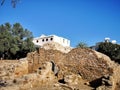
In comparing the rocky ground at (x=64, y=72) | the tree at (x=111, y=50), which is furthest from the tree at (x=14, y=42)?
the rocky ground at (x=64, y=72)

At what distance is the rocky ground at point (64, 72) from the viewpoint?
55.7 ft

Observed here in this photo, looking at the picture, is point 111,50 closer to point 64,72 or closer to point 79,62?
point 79,62

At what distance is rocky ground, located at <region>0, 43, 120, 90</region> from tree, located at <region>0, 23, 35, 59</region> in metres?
20.0

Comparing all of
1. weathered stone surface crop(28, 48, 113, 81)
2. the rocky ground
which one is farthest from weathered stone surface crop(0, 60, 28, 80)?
weathered stone surface crop(28, 48, 113, 81)

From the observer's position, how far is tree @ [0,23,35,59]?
41156 millimetres

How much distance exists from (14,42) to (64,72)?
2367cm

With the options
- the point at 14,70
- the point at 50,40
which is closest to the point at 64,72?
the point at 14,70

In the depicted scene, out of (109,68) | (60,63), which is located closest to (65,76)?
(60,63)

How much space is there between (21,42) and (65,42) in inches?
874

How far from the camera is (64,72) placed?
2005cm

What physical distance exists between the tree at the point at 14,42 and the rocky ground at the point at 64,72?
65.7 ft

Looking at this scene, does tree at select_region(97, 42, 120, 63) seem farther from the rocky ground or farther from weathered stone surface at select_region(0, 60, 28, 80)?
weathered stone surface at select_region(0, 60, 28, 80)

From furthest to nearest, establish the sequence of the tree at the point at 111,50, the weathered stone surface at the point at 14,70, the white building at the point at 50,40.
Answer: the white building at the point at 50,40 → the tree at the point at 111,50 → the weathered stone surface at the point at 14,70

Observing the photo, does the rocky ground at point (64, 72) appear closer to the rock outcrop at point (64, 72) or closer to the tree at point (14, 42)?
the rock outcrop at point (64, 72)
